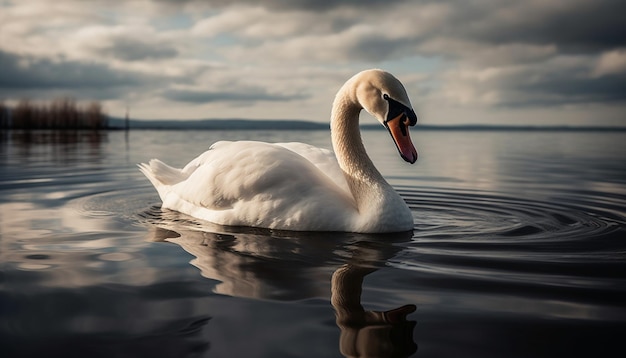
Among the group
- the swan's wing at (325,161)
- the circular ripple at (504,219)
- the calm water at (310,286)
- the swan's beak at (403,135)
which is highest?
the swan's beak at (403,135)

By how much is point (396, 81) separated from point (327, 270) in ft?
7.58

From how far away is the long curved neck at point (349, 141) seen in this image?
21.1 feet

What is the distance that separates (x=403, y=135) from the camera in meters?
5.83

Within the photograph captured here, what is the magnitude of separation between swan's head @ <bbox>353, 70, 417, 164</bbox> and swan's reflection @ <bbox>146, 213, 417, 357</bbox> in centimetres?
95

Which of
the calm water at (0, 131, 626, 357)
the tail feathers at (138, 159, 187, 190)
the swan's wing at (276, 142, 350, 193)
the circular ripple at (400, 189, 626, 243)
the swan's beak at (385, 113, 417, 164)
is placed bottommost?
the calm water at (0, 131, 626, 357)

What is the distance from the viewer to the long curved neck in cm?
643

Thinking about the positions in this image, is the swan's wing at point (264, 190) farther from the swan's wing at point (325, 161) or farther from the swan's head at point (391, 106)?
the swan's head at point (391, 106)

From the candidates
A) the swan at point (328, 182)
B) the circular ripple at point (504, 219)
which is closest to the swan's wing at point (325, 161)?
the swan at point (328, 182)

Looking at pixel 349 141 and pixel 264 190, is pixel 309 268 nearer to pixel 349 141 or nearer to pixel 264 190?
pixel 264 190

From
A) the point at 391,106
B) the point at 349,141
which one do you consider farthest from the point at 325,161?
the point at 391,106

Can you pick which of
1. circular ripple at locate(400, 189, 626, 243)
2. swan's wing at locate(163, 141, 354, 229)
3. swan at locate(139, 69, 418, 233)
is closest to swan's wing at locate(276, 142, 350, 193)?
swan at locate(139, 69, 418, 233)

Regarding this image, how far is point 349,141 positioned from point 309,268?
230cm

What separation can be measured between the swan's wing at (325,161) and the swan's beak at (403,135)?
0.99 metres

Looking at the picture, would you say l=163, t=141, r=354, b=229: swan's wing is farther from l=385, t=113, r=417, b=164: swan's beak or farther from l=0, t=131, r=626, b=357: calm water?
l=385, t=113, r=417, b=164: swan's beak
